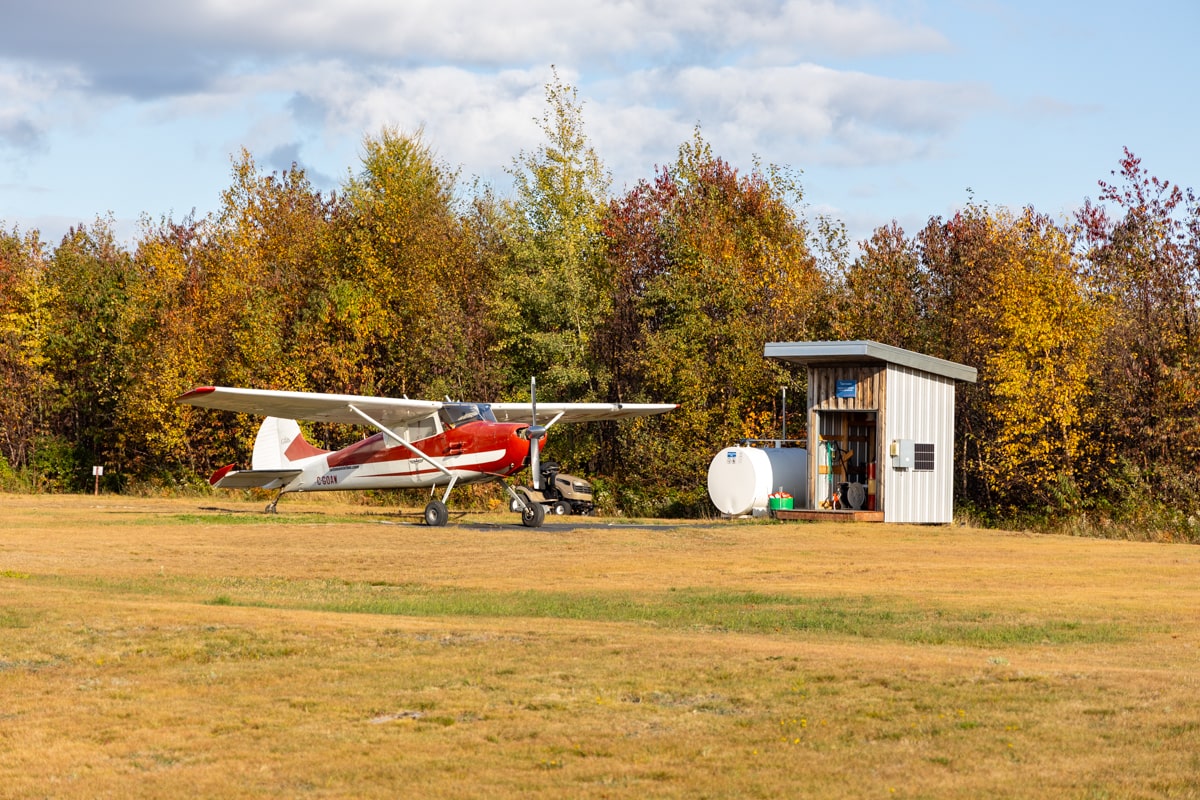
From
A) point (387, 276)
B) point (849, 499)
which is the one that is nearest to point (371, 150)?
point (387, 276)

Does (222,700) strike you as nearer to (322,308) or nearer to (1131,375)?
(1131,375)

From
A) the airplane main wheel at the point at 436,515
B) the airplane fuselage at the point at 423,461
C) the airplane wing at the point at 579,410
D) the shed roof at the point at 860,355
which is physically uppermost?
the shed roof at the point at 860,355

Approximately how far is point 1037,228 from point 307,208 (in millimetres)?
27178

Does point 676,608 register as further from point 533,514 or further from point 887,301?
point 887,301

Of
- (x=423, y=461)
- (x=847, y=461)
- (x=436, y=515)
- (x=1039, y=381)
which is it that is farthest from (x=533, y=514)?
(x=1039, y=381)

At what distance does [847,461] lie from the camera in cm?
3159

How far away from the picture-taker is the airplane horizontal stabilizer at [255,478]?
109ft

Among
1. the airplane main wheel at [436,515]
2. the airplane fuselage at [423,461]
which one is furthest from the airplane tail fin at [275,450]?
the airplane main wheel at [436,515]

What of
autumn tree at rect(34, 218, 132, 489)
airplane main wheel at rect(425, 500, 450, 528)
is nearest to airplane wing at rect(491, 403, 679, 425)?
airplane main wheel at rect(425, 500, 450, 528)

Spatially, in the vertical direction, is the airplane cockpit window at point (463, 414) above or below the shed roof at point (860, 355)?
below

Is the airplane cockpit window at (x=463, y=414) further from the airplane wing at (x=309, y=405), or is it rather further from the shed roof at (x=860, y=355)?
the shed roof at (x=860, y=355)

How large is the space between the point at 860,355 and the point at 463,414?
911cm

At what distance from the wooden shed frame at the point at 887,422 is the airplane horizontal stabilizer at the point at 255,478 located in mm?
12803

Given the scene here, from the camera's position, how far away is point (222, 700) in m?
9.00
